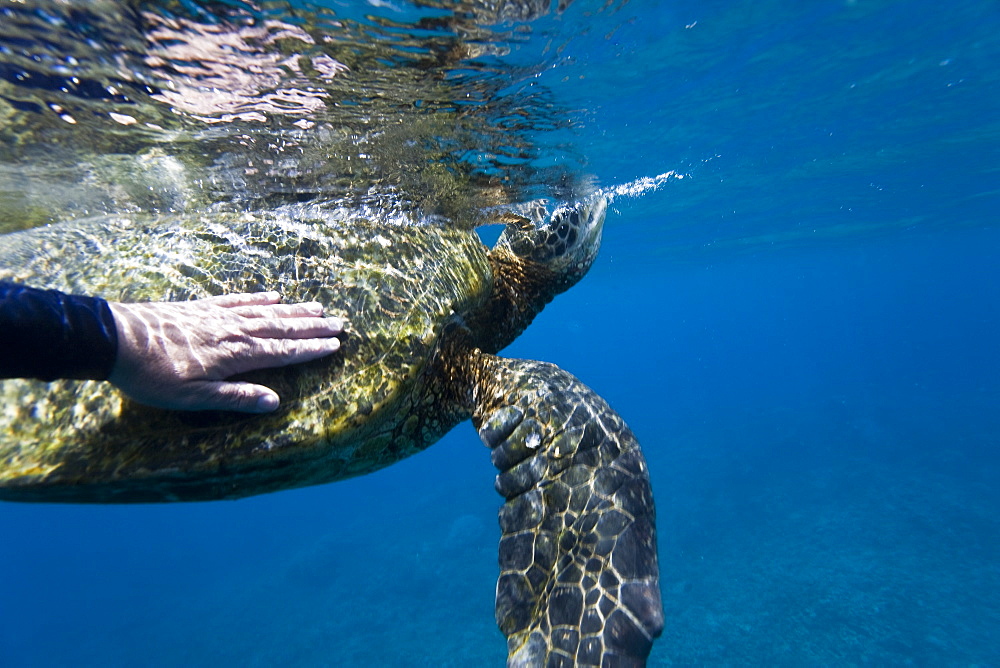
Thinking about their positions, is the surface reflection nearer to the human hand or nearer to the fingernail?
the human hand

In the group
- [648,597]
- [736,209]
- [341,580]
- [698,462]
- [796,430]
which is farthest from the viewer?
[796,430]

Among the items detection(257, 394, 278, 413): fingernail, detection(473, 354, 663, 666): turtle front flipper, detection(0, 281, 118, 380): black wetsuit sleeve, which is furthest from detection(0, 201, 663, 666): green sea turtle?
detection(0, 281, 118, 380): black wetsuit sleeve

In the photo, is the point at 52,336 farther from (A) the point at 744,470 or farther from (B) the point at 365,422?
(A) the point at 744,470

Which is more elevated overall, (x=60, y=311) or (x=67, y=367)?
(x=60, y=311)

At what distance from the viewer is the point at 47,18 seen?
128 inches

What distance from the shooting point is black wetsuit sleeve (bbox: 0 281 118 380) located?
1.82 m

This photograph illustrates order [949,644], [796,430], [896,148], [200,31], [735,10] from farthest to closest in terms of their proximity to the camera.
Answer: [796,430] < [896,148] < [949,644] < [735,10] < [200,31]

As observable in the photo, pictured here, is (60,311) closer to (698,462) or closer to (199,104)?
(199,104)

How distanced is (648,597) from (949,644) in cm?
1446

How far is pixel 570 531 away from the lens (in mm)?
2711

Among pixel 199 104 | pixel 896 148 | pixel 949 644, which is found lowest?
pixel 949 644

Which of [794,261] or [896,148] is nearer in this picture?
[896,148]

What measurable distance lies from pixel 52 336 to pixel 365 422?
161 cm

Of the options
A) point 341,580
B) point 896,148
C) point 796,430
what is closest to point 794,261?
point 796,430
